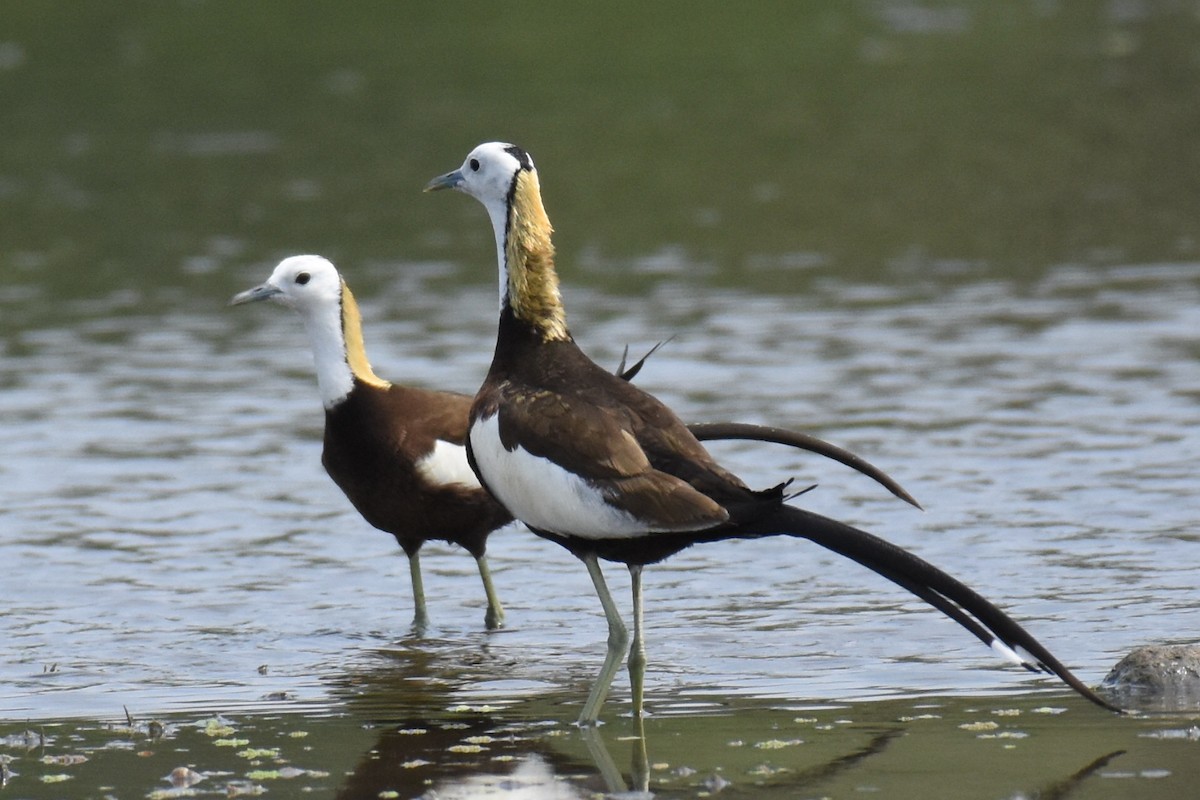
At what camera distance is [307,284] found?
957 centimetres

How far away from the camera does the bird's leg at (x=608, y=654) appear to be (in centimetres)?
736

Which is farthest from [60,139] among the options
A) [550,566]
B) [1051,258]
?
[550,566]

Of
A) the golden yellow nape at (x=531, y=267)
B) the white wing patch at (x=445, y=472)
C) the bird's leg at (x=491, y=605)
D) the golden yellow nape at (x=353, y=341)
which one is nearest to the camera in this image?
the golden yellow nape at (x=531, y=267)

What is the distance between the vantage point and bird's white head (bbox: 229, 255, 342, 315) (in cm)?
955

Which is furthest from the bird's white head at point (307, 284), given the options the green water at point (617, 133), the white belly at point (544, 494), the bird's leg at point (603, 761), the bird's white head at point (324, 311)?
the green water at point (617, 133)

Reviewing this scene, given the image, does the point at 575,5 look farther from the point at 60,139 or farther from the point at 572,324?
the point at 572,324

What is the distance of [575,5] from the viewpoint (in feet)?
108

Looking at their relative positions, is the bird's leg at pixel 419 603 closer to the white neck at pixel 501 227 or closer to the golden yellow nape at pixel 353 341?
the golden yellow nape at pixel 353 341

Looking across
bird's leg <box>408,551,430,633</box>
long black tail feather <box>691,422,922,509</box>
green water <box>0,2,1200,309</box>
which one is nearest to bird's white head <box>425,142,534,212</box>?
long black tail feather <box>691,422,922,509</box>

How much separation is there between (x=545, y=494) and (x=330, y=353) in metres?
2.62

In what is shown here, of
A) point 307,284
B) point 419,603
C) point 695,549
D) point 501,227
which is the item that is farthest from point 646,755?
point 695,549

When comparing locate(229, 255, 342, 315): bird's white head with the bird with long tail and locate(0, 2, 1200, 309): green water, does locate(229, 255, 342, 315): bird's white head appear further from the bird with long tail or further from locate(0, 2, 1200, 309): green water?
locate(0, 2, 1200, 309): green water

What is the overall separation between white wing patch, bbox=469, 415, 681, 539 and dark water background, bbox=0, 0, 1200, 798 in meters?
0.75

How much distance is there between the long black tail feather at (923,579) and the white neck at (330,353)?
304cm
